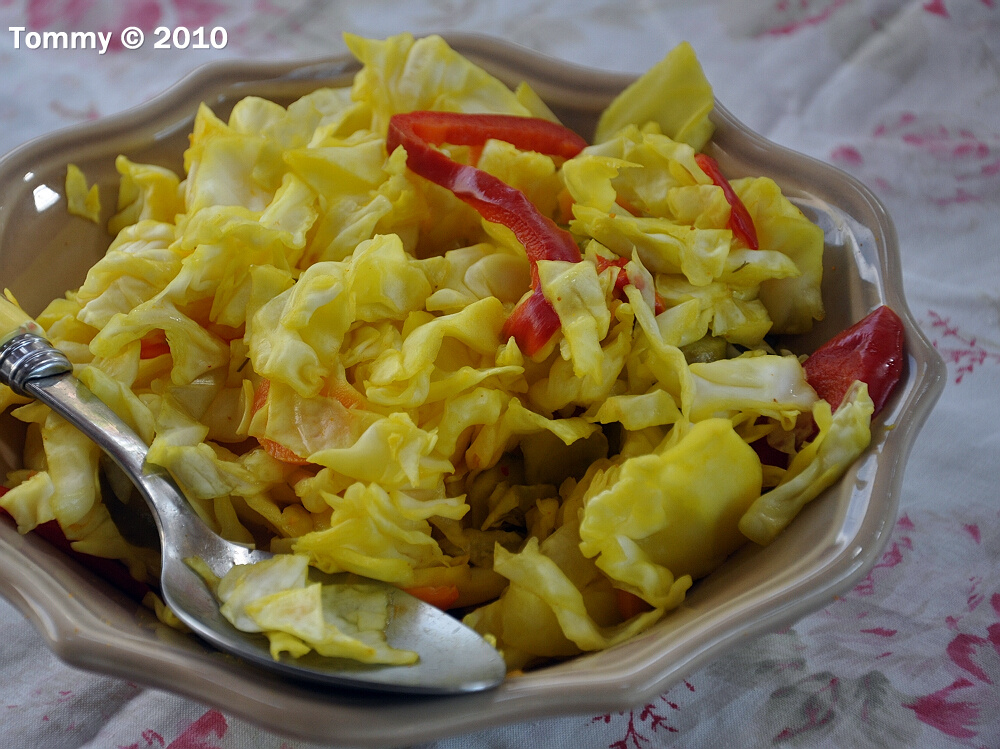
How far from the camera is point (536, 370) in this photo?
123 cm

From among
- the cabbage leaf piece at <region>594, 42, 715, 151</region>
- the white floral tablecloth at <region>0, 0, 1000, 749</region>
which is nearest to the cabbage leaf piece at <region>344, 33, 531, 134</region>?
the cabbage leaf piece at <region>594, 42, 715, 151</region>

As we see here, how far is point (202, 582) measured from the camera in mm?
1047

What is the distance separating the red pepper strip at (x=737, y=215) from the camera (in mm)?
1308

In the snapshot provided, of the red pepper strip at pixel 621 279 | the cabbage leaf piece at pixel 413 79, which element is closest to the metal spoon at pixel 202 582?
the red pepper strip at pixel 621 279

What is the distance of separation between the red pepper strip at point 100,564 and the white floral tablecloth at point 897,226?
0.22 meters

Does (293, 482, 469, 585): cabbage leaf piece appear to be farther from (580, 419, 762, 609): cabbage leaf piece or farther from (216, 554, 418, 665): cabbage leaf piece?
(580, 419, 762, 609): cabbage leaf piece

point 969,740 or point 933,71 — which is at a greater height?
point 933,71

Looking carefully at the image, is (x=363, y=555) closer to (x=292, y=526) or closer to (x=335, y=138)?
(x=292, y=526)

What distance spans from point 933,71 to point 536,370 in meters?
1.66

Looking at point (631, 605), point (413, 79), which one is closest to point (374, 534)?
point (631, 605)

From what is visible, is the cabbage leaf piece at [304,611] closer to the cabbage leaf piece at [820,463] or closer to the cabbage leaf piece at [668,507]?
the cabbage leaf piece at [668,507]

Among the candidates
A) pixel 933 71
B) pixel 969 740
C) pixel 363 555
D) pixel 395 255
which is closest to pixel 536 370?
pixel 395 255

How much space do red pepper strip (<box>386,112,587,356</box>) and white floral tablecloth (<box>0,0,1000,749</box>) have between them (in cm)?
54

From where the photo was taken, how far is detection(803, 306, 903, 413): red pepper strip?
3.71 ft
